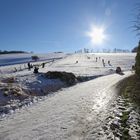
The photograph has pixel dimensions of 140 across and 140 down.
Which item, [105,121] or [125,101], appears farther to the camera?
[125,101]

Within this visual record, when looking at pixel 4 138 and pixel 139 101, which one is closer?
pixel 4 138

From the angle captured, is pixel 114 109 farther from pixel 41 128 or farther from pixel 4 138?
pixel 4 138

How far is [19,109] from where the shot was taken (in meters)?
18.5

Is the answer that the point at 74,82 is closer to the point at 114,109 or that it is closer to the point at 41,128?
the point at 114,109

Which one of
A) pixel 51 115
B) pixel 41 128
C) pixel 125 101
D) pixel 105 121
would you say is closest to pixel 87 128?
pixel 105 121

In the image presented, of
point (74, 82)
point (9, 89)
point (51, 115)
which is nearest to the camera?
point (51, 115)

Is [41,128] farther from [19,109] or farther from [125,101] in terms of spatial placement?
[125,101]

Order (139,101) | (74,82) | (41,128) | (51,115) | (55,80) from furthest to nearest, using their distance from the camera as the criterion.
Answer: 1. (74,82)
2. (55,80)
3. (139,101)
4. (51,115)
5. (41,128)

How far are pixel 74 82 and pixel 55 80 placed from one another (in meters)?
3.74

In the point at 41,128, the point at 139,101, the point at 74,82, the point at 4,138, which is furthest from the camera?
the point at 74,82

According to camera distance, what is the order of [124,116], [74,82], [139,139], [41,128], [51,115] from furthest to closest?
[74,82], [51,115], [124,116], [41,128], [139,139]

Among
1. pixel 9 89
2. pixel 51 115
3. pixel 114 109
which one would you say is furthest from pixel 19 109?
→ pixel 114 109

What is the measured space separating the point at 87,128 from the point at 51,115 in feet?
11.9

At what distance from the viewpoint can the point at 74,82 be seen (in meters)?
35.6
